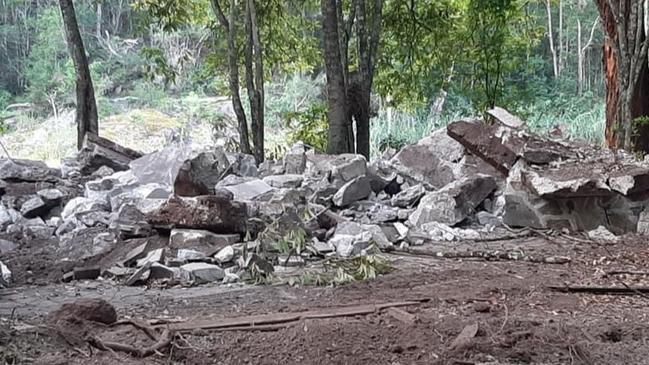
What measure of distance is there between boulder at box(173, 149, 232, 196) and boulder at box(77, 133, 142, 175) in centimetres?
140

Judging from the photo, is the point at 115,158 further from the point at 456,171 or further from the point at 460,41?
the point at 460,41

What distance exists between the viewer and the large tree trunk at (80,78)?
848cm

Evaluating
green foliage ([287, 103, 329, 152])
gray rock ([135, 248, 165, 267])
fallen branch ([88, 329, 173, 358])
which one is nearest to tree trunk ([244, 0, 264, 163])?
green foliage ([287, 103, 329, 152])

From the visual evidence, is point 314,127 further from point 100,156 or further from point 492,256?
point 492,256

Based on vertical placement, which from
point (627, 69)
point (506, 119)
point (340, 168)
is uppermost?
point (627, 69)

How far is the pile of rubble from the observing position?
477 cm

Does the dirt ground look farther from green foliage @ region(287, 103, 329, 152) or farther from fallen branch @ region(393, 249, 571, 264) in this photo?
green foliage @ region(287, 103, 329, 152)

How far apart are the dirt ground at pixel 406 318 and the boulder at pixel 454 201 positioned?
1184 mm

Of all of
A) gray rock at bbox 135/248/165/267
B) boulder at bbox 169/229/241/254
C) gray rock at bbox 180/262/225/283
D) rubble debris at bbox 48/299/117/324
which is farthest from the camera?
boulder at bbox 169/229/241/254

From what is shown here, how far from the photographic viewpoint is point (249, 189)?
6.33m

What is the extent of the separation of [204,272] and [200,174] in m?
1.80

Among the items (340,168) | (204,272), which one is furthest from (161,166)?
(204,272)

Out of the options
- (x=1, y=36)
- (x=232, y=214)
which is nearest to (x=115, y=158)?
(x=232, y=214)

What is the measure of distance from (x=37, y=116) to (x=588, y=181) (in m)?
14.9
